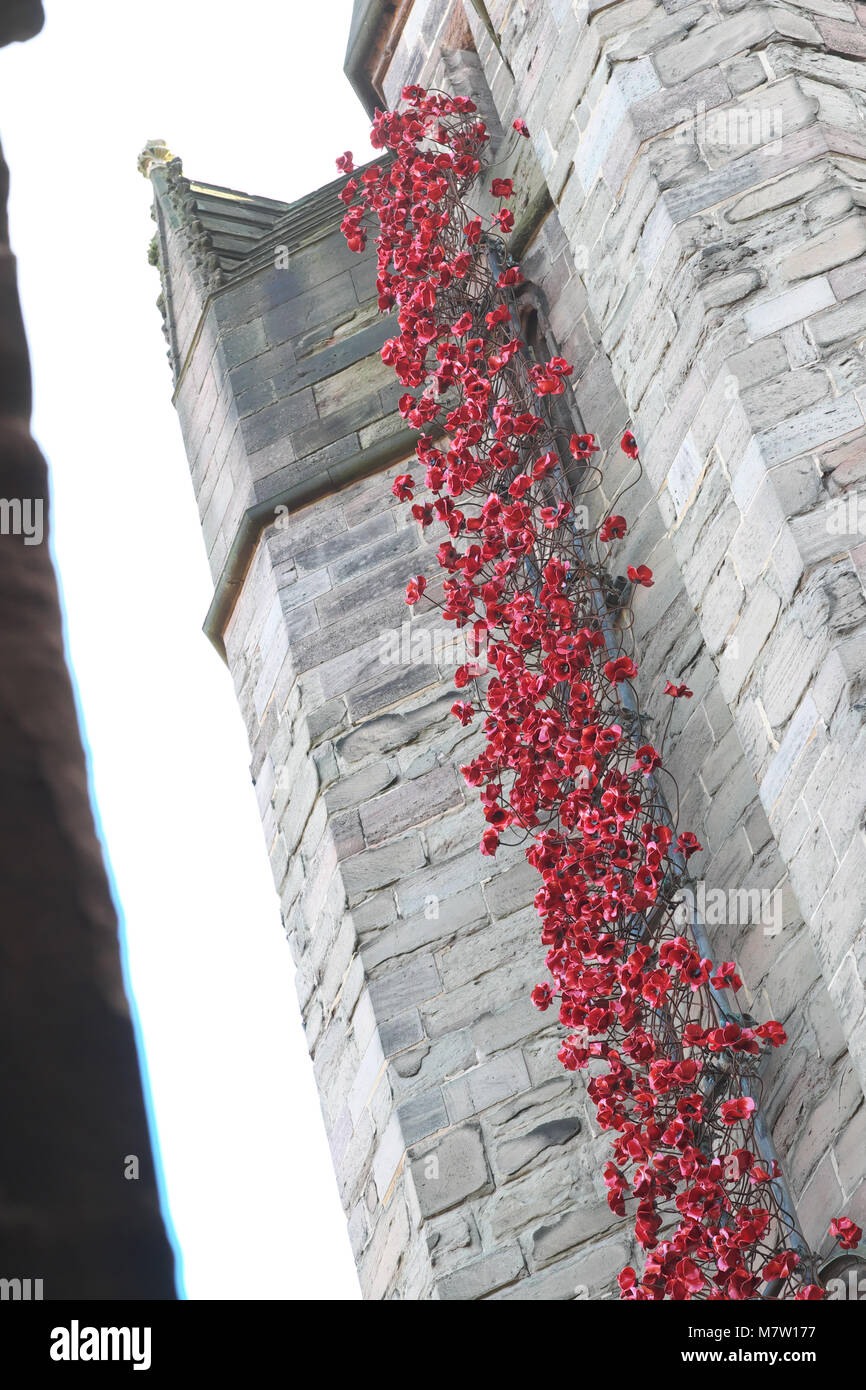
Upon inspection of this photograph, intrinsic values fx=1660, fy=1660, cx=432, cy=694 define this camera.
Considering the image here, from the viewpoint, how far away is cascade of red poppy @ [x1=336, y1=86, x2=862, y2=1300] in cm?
426

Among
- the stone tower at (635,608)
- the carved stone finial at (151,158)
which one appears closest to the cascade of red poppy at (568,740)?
the stone tower at (635,608)

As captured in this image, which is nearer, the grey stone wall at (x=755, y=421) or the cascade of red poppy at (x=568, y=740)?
the grey stone wall at (x=755, y=421)

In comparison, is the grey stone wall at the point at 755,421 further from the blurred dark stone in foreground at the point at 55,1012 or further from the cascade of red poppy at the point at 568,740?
the blurred dark stone in foreground at the point at 55,1012

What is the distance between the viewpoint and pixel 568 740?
513cm

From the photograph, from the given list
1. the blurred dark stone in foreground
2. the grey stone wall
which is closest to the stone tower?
the grey stone wall

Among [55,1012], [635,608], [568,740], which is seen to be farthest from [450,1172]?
[55,1012]

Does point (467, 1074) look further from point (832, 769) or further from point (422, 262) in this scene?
point (422, 262)

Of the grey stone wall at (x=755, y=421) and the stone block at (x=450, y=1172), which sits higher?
the grey stone wall at (x=755, y=421)

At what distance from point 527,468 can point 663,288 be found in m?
1.44

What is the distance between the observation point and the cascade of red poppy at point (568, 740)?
4.26m

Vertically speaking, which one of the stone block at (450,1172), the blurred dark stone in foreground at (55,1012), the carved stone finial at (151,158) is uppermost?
the carved stone finial at (151,158)

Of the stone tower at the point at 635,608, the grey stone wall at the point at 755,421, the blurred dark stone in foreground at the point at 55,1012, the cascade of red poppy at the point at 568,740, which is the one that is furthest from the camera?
the cascade of red poppy at the point at 568,740

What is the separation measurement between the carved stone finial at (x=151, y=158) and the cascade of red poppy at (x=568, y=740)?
1681mm

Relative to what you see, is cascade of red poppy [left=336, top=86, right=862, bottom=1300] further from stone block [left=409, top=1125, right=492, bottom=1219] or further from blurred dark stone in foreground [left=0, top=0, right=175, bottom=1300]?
blurred dark stone in foreground [left=0, top=0, right=175, bottom=1300]
